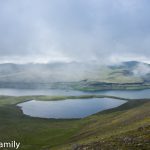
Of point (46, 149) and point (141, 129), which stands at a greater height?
point (141, 129)

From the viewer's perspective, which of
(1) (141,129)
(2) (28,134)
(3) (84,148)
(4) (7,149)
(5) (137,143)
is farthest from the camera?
(2) (28,134)

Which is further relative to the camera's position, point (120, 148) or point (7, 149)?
point (7, 149)

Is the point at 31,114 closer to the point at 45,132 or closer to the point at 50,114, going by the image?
the point at 50,114

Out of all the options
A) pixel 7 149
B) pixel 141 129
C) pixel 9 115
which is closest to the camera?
pixel 141 129

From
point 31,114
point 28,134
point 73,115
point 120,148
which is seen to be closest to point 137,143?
point 120,148

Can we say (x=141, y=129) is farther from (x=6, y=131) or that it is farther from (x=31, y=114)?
(x=31, y=114)

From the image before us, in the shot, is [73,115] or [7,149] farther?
[73,115]

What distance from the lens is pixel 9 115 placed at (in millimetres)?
182875

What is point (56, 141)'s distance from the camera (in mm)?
95500

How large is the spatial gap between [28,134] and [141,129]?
237 feet

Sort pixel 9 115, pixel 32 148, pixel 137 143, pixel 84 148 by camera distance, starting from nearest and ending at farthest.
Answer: pixel 137 143
pixel 84 148
pixel 32 148
pixel 9 115

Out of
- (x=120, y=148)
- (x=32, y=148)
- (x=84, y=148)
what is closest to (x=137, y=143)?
(x=120, y=148)

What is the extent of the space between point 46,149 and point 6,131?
4688 centimetres

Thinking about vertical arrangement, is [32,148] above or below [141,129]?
below
